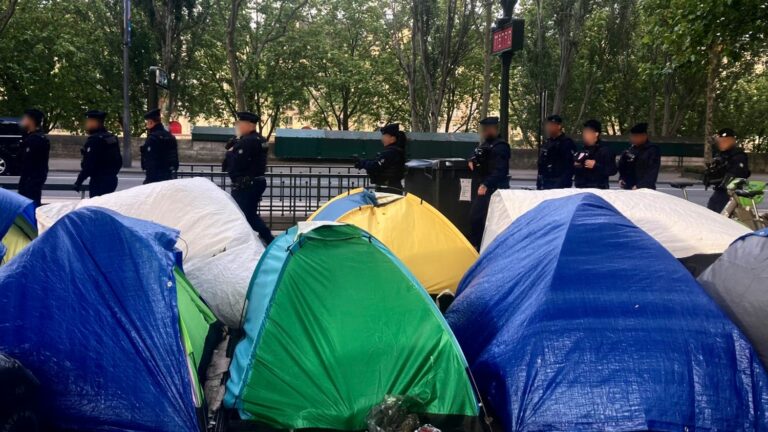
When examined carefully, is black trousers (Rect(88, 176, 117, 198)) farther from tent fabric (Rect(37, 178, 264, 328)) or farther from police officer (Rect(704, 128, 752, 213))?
police officer (Rect(704, 128, 752, 213))

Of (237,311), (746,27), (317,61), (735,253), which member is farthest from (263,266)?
(317,61)

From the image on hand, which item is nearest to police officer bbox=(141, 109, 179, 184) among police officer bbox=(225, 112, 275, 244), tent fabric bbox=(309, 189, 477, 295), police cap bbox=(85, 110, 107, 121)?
police cap bbox=(85, 110, 107, 121)

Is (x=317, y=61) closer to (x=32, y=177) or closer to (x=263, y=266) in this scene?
(x=32, y=177)

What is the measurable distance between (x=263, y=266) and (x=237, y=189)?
4475 mm

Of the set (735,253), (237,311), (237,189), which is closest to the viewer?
(735,253)

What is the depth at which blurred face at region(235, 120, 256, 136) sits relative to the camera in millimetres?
8887

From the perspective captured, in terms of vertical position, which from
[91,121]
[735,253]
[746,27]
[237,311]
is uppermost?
[746,27]

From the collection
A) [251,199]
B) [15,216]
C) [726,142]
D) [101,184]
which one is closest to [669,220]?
[726,142]

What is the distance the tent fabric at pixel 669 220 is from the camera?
612cm

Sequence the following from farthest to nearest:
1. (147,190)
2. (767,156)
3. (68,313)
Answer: (767,156), (147,190), (68,313)

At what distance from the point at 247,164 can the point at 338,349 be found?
17.4 feet

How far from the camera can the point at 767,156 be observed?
1366 inches

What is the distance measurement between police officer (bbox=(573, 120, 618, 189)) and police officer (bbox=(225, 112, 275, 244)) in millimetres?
4204

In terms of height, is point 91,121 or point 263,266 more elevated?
point 91,121
